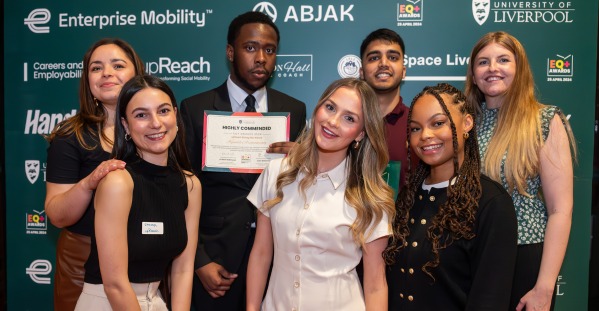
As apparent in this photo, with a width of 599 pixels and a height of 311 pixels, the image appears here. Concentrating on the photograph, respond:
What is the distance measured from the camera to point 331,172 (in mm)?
→ 2439

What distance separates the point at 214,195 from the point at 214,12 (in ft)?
6.40

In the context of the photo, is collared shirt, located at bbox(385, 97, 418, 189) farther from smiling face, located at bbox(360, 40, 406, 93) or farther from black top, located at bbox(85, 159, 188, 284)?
black top, located at bbox(85, 159, 188, 284)

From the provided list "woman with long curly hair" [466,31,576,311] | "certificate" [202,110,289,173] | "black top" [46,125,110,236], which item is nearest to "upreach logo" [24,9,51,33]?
"black top" [46,125,110,236]

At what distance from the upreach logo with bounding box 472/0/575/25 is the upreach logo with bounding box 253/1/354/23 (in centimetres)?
114

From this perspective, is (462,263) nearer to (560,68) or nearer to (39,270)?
(560,68)

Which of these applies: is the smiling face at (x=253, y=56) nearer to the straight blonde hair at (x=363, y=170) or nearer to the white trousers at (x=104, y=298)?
the straight blonde hair at (x=363, y=170)

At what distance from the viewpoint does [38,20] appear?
4.51m

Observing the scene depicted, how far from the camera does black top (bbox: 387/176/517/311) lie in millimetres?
2023

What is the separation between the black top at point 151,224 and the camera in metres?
2.12

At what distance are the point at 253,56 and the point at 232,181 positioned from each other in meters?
0.86

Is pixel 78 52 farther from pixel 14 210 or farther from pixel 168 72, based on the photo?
pixel 14 210

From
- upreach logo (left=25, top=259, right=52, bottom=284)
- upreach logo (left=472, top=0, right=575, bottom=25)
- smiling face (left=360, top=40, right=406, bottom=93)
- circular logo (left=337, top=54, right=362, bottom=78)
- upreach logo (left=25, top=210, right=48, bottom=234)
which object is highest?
upreach logo (left=472, top=0, right=575, bottom=25)

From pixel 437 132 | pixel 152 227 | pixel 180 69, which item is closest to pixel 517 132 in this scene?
pixel 437 132

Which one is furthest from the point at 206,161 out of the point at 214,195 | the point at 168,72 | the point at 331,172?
the point at 168,72
